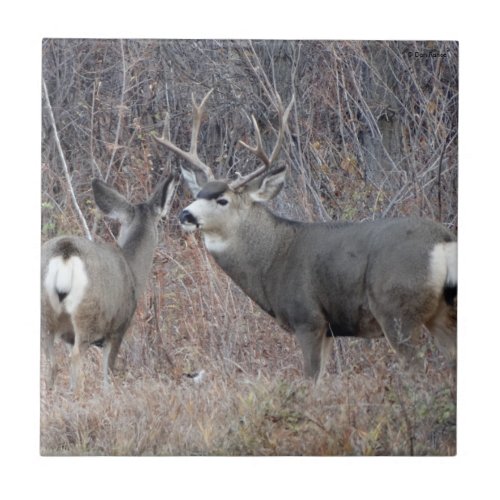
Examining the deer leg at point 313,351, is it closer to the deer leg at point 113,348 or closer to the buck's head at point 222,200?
the buck's head at point 222,200

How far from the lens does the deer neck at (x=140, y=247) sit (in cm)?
1091

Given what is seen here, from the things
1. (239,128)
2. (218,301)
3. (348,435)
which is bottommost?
(348,435)

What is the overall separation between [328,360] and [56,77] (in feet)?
8.20

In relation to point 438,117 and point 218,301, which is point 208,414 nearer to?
point 218,301

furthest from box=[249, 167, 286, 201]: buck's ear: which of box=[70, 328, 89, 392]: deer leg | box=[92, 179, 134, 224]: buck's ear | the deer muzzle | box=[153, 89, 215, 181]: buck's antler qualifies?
box=[70, 328, 89, 392]: deer leg

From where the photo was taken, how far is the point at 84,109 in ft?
35.2

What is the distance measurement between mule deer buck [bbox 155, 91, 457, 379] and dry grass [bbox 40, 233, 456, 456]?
14 cm

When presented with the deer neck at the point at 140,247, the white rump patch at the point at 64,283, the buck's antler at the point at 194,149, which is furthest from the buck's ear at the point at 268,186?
the white rump patch at the point at 64,283

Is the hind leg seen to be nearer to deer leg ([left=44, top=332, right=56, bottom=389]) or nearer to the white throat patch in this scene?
the white throat patch

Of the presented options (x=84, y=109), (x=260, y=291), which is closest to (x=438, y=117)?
(x=260, y=291)

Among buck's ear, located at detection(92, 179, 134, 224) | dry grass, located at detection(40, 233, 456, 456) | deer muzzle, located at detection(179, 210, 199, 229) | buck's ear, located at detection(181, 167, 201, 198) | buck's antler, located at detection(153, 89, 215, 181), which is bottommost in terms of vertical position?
dry grass, located at detection(40, 233, 456, 456)

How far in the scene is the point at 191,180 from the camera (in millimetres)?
10789

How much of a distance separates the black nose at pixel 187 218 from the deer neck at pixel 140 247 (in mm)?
266

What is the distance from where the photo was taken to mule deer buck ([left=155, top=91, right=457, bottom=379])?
10508 millimetres
